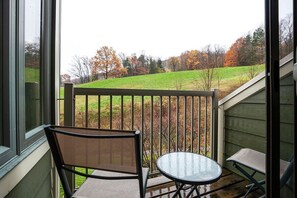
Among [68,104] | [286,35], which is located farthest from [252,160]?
→ [68,104]

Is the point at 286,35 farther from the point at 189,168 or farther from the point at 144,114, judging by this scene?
the point at 144,114

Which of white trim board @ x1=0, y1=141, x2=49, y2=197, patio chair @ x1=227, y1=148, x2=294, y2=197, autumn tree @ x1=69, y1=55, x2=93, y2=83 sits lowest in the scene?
patio chair @ x1=227, y1=148, x2=294, y2=197

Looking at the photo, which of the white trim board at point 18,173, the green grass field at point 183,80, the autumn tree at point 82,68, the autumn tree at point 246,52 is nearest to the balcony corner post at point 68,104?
the white trim board at point 18,173

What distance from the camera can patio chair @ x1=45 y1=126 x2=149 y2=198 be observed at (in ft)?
3.57

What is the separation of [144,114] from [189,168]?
1.38m

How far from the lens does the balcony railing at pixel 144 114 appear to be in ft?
6.63

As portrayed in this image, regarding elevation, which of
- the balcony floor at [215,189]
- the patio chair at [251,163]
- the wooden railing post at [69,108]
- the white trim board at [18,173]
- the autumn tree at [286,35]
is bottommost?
the balcony floor at [215,189]

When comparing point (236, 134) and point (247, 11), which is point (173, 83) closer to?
point (236, 134)

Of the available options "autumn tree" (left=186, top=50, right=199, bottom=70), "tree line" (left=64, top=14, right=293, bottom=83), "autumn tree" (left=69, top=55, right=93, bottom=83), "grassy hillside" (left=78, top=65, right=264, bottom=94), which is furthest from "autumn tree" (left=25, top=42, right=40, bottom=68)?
"autumn tree" (left=186, top=50, right=199, bottom=70)

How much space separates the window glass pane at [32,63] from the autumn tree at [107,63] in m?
1.57

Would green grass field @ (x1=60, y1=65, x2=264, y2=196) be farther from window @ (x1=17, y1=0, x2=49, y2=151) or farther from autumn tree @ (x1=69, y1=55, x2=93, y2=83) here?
window @ (x1=17, y1=0, x2=49, y2=151)

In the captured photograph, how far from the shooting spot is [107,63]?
3.18m

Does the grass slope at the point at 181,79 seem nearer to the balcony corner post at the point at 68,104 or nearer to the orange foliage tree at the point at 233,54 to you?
the orange foliage tree at the point at 233,54

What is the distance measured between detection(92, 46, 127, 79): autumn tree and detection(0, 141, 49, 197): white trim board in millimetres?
1923
